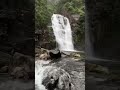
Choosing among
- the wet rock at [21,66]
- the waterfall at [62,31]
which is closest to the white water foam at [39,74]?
the waterfall at [62,31]

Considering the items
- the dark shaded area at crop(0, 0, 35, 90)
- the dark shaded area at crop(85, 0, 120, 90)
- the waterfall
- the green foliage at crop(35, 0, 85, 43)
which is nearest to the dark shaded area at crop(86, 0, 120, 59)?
the dark shaded area at crop(85, 0, 120, 90)

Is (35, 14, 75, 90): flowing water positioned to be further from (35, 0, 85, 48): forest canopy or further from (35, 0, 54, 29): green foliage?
(35, 0, 54, 29): green foliage

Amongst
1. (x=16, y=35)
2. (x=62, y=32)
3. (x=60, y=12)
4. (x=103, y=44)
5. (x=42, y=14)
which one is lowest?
(x=103, y=44)

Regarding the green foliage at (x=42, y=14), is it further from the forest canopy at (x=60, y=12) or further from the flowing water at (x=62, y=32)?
the flowing water at (x=62, y=32)

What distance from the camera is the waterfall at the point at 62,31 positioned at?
10.7m

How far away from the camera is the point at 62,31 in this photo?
35.8ft

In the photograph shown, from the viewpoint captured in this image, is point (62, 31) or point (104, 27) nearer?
point (104, 27)

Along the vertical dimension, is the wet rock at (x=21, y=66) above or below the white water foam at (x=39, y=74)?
above

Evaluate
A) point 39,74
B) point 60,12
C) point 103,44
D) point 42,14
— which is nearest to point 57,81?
point 39,74

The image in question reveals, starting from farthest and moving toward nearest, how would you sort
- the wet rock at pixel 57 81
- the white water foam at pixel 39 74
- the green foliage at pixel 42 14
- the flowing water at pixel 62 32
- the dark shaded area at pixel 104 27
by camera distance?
the flowing water at pixel 62 32, the green foliage at pixel 42 14, the white water foam at pixel 39 74, the wet rock at pixel 57 81, the dark shaded area at pixel 104 27

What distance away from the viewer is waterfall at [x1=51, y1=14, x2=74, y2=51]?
10688mm

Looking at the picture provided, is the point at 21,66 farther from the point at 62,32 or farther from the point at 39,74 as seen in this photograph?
the point at 62,32

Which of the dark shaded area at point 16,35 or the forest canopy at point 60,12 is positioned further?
the forest canopy at point 60,12

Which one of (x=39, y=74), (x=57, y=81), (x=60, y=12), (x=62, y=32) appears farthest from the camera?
(x=60, y=12)
